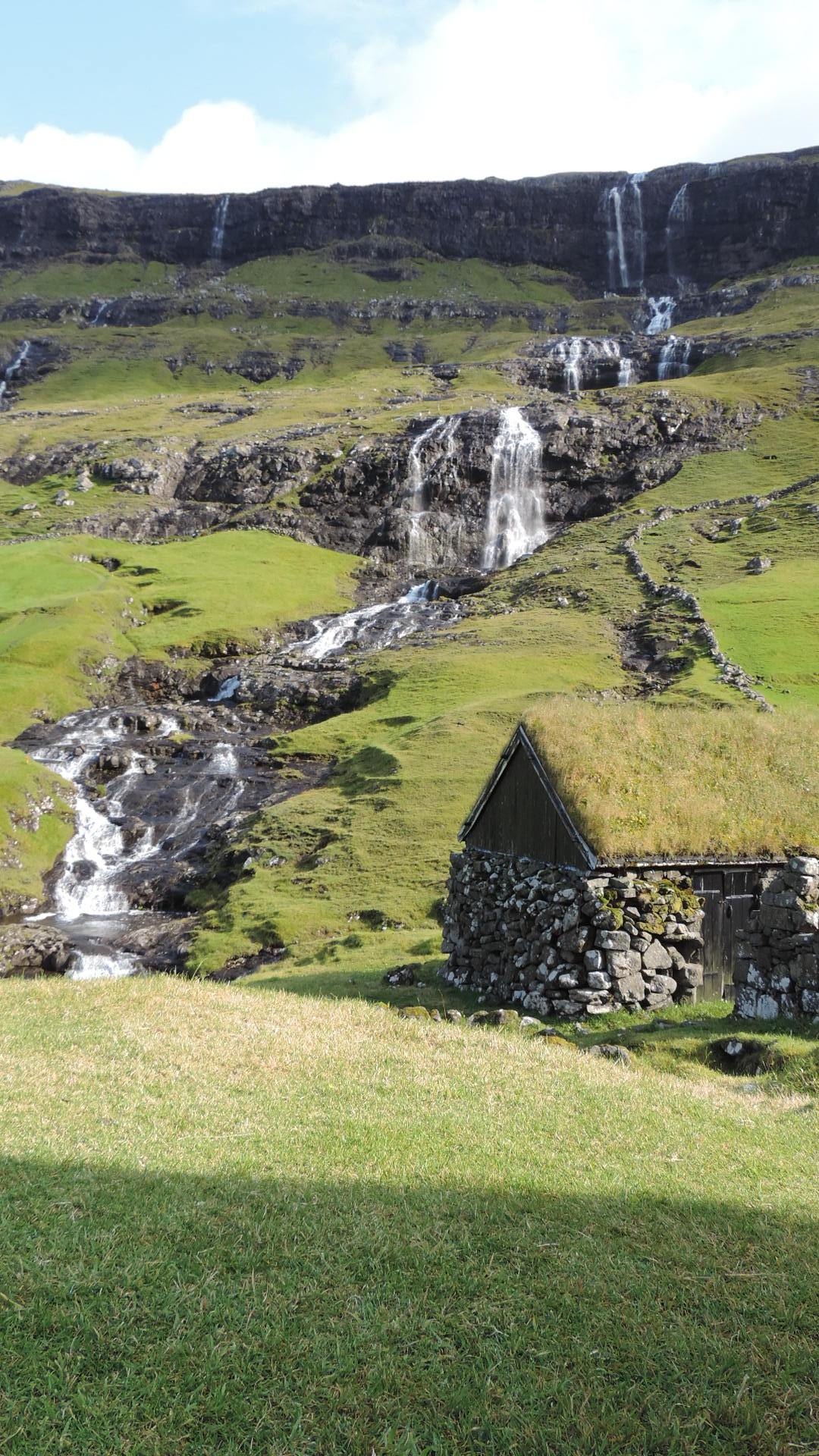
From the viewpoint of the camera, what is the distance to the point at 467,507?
386 ft

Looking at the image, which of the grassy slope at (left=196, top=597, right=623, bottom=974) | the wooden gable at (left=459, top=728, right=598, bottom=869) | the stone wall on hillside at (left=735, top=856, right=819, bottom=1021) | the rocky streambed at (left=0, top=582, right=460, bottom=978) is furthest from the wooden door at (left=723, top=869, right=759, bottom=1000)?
the rocky streambed at (left=0, top=582, right=460, bottom=978)

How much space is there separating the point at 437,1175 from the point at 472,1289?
2575 mm

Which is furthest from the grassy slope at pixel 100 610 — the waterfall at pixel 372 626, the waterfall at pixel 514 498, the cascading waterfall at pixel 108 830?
the waterfall at pixel 514 498

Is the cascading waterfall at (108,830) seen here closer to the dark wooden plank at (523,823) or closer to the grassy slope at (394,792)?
the grassy slope at (394,792)

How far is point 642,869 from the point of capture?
2298 cm

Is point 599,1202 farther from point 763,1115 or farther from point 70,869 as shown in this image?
point 70,869

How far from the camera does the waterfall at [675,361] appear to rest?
529ft

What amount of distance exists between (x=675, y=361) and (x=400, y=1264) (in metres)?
175

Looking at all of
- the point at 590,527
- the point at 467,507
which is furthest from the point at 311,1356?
the point at 467,507

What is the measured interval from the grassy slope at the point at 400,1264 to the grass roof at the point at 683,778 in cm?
901

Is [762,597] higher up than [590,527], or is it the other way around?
[590,527]

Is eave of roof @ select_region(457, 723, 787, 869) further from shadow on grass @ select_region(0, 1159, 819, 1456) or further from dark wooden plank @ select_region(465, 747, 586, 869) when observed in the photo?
shadow on grass @ select_region(0, 1159, 819, 1456)

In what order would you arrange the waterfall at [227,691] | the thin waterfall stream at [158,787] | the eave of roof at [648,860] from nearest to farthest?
1. the eave of roof at [648,860]
2. the thin waterfall stream at [158,787]
3. the waterfall at [227,691]

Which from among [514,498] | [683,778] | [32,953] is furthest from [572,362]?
[683,778]
